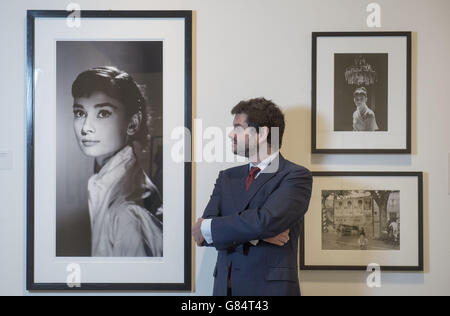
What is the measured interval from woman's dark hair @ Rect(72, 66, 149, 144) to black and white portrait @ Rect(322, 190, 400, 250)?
0.98 metres

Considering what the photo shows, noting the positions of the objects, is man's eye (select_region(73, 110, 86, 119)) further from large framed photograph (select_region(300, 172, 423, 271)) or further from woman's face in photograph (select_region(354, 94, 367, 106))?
woman's face in photograph (select_region(354, 94, 367, 106))

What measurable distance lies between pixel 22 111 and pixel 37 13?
0.50 metres

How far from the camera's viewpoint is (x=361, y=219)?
2.01m

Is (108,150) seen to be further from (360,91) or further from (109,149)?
(360,91)

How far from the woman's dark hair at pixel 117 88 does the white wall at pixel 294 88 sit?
0.30 meters

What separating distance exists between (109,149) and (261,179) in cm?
83

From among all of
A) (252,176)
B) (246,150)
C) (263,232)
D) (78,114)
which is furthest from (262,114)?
(78,114)

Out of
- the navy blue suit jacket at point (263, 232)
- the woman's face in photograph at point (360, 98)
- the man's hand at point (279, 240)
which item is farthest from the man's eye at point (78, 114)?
the woman's face in photograph at point (360, 98)

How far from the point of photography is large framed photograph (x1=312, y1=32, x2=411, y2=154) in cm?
200

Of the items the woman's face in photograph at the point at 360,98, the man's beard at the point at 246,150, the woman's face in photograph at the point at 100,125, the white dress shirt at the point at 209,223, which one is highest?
the woman's face in photograph at the point at 360,98

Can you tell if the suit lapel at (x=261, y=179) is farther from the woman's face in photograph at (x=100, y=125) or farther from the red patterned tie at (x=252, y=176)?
the woman's face in photograph at (x=100, y=125)

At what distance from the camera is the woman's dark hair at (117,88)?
6.66ft

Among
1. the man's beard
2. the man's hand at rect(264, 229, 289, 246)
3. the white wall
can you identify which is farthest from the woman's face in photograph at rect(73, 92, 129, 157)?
the man's hand at rect(264, 229, 289, 246)
